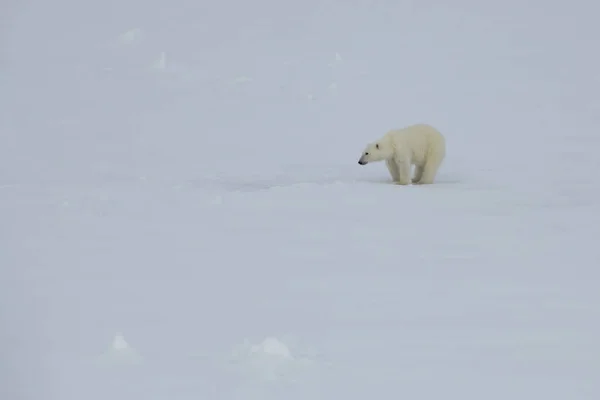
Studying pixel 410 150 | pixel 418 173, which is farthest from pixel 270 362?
pixel 418 173

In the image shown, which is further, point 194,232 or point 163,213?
point 163,213

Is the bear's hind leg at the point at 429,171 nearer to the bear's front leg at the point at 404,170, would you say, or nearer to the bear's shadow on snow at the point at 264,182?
the bear's shadow on snow at the point at 264,182

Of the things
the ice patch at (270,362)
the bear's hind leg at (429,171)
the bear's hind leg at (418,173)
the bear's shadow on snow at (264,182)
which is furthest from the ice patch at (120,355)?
the bear's hind leg at (418,173)

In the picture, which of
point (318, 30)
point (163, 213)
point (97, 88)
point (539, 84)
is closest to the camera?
point (163, 213)

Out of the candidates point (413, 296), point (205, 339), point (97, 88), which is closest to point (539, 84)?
point (97, 88)

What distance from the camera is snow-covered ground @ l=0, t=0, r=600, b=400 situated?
380 cm

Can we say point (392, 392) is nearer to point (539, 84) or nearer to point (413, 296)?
point (413, 296)

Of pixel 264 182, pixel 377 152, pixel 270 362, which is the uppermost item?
pixel 377 152

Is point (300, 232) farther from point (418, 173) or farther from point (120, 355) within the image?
point (120, 355)

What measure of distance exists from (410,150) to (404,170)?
0.72 feet

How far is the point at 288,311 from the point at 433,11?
17.7 meters

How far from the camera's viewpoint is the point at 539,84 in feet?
51.7

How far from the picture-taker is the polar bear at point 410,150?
8516mm

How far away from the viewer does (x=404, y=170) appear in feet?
27.9
